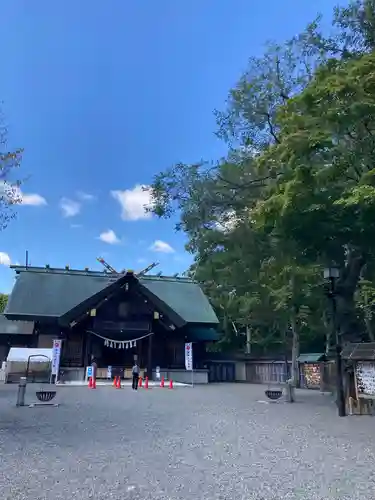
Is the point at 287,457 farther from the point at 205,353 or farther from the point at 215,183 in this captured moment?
the point at 205,353

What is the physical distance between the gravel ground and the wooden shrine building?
1253 centimetres

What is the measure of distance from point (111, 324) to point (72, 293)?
513 centimetres

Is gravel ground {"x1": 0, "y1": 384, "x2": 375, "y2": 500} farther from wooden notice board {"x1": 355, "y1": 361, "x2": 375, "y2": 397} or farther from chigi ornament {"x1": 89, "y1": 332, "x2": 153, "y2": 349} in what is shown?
chigi ornament {"x1": 89, "y1": 332, "x2": 153, "y2": 349}

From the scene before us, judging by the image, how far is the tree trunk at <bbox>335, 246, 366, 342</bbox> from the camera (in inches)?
544

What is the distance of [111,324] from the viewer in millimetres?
23969

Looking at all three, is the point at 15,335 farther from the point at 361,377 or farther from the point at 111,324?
the point at 361,377

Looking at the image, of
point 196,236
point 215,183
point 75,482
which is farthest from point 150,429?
point 196,236

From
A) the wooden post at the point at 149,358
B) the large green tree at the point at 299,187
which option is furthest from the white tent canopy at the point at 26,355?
the large green tree at the point at 299,187

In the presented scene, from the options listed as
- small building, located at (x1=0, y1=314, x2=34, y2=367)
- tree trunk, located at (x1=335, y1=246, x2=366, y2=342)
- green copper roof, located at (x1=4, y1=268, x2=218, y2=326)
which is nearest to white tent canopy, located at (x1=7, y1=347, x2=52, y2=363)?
green copper roof, located at (x1=4, y1=268, x2=218, y2=326)

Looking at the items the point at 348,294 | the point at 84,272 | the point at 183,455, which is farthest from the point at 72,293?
the point at 183,455

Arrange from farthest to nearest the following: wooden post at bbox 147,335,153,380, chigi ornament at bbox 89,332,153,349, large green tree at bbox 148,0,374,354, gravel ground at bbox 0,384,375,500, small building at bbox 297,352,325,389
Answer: wooden post at bbox 147,335,153,380, chigi ornament at bbox 89,332,153,349, small building at bbox 297,352,325,389, large green tree at bbox 148,0,374,354, gravel ground at bbox 0,384,375,500

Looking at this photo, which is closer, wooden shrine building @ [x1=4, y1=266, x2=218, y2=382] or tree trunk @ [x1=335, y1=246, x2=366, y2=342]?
tree trunk @ [x1=335, y1=246, x2=366, y2=342]

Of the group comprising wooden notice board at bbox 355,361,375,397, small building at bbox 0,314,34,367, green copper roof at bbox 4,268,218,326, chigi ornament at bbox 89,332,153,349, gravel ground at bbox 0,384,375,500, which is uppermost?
green copper roof at bbox 4,268,218,326

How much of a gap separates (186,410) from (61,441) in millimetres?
5231
